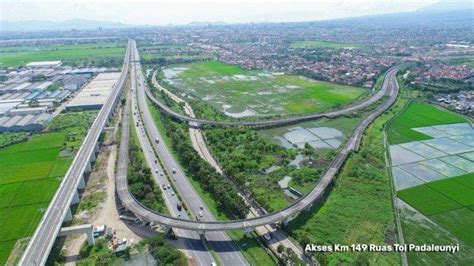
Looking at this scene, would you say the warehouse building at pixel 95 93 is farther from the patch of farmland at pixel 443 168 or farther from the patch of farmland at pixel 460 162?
the patch of farmland at pixel 460 162

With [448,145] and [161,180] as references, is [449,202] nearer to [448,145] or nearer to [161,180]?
[448,145]

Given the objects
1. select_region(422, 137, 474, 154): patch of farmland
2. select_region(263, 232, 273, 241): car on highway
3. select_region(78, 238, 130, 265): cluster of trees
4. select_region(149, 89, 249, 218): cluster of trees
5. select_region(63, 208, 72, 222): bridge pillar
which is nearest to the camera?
select_region(78, 238, 130, 265): cluster of trees

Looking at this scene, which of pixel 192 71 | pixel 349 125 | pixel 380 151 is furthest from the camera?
pixel 192 71

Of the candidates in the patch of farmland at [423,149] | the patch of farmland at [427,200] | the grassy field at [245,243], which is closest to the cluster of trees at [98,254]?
the grassy field at [245,243]

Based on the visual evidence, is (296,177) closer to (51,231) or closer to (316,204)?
(316,204)

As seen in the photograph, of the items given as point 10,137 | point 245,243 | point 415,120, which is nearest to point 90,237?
point 245,243

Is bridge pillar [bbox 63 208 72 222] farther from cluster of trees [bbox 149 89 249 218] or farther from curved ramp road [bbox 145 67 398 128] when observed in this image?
curved ramp road [bbox 145 67 398 128]

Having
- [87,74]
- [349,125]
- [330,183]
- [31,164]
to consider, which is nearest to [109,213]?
[31,164]

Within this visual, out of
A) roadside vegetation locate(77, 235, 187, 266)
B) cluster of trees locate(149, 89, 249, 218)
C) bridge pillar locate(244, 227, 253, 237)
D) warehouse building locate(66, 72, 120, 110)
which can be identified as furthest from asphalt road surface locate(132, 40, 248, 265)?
warehouse building locate(66, 72, 120, 110)
